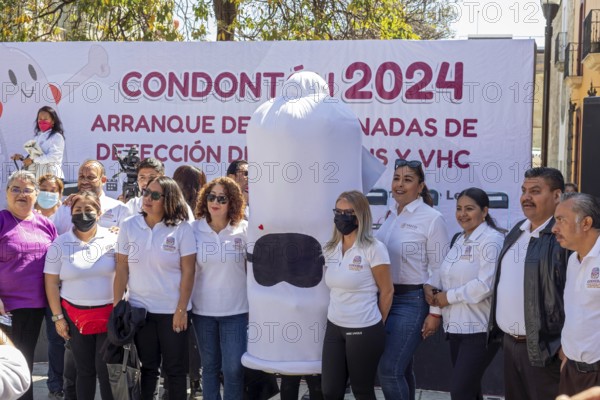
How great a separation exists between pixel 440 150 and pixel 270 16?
526 cm

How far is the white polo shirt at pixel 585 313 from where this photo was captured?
14.7 feet

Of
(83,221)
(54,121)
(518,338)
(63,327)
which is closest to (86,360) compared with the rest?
(63,327)

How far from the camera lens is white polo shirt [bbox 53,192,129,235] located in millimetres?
6555

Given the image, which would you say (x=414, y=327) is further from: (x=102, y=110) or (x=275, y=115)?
(x=102, y=110)

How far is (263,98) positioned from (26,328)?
A: 149 inches

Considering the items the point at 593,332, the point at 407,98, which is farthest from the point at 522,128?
the point at 593,332

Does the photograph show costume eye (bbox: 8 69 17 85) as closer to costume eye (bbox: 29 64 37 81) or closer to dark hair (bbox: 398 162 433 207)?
costume eye (bbox: 29 64 37 81)

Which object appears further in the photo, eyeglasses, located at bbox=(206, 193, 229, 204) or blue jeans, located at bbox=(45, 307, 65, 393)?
blue jeans, located at bbox=(45, 307, 65, 393)

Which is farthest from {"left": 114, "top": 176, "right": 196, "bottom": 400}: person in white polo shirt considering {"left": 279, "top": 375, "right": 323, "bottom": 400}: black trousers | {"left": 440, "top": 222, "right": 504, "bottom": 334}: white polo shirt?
{"left": 440, "top": 222, "right": 504, "bottom": 334}: white polo shirt

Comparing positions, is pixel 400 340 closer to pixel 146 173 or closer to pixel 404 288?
pixel 404 288

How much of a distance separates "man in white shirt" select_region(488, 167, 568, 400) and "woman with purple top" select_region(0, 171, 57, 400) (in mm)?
2967

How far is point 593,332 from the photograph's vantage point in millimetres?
4480

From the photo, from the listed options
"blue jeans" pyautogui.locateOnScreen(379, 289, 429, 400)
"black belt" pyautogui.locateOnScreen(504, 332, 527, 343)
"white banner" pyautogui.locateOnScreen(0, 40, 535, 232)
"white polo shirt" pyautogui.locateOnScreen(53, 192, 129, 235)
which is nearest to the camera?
"black belt" pyautogui.locateOnScreen(504, 332, 527, 343)

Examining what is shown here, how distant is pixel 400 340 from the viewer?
18.3ft
